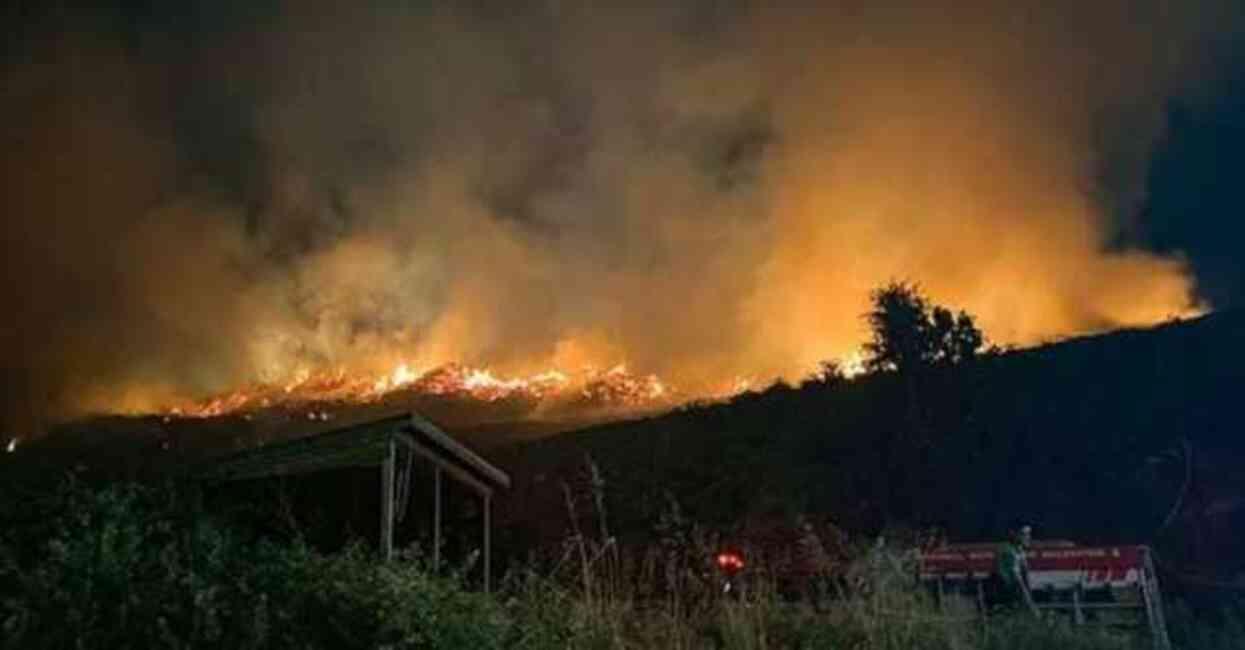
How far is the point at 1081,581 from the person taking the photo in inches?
840

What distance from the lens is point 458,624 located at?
27.0 feet

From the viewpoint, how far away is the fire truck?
20.6m

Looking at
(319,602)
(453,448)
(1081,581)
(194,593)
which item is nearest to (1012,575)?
(1081,581)

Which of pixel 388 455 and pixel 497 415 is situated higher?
pixel 497 415

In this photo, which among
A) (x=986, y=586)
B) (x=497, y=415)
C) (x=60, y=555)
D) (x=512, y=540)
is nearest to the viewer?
(x=60, y=555)

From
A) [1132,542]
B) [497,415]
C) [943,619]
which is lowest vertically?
[943,619]

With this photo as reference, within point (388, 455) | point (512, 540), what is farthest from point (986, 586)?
point (512, 540)

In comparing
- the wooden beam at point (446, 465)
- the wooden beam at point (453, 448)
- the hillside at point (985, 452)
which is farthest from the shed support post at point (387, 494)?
the hillside at point (985, 452)

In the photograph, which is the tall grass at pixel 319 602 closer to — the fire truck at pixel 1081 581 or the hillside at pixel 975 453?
the fire truck at pixel 1081 581

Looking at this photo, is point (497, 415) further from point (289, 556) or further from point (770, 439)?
point (289, 556)

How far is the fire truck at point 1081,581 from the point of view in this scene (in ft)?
67.6

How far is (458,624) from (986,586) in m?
15.9

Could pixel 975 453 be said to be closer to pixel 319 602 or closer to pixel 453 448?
pixel 453 448

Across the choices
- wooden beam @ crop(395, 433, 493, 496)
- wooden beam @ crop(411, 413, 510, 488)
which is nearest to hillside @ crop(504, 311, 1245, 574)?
wooden beam @ crop(411, 413, 510, 488)
